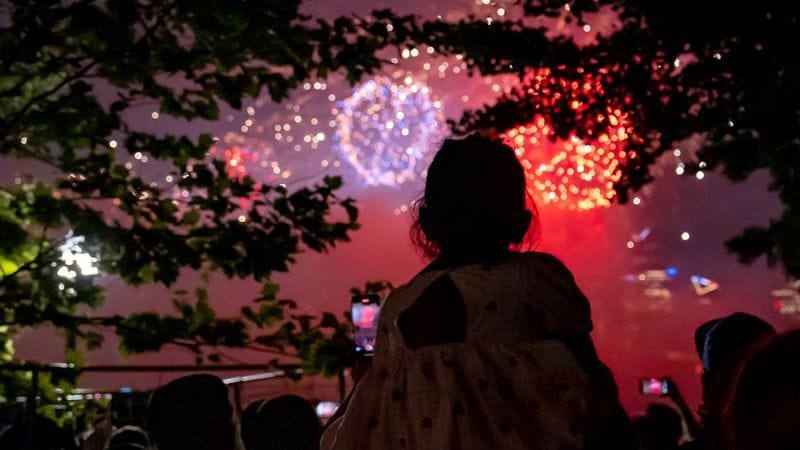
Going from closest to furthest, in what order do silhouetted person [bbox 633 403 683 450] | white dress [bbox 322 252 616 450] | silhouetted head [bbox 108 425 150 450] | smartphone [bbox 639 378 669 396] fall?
white dress [bbox 322 252 616 450]
silhouetted head [bbox 108 425 150 450]
smartphone [bbox 639 378 669 396]
silhouetted person [bbox 633 403 683 450]

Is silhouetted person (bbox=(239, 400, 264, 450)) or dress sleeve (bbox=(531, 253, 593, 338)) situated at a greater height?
dress sleeve (bbox=(531, 253, 593, 338))

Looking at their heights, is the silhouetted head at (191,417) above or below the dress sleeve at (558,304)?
below

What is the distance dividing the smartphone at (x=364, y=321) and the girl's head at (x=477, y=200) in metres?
0.75

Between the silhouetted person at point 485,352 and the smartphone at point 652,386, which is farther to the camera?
the smartphone at point 652,386

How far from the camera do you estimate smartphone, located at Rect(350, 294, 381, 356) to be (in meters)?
2.89

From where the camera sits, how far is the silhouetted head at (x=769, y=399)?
4.79ft

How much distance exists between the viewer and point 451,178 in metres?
2.15

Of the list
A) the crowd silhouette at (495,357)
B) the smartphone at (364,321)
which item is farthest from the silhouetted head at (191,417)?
the crowd silhouette at (495,357)

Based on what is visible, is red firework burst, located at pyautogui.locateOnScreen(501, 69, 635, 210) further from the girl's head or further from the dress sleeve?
Result: the dress sleeve

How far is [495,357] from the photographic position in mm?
1872

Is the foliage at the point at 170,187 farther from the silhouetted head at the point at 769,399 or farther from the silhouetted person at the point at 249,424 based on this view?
the silhouetted head at the point at 769,399

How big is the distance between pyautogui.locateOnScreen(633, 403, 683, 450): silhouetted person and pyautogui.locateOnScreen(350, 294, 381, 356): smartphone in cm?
343

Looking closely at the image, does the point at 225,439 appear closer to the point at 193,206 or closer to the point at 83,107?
the point at 193,206

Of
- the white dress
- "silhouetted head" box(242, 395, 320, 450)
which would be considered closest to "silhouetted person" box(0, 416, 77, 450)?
"silhouetted head" box(242, 395, 320, 450)
